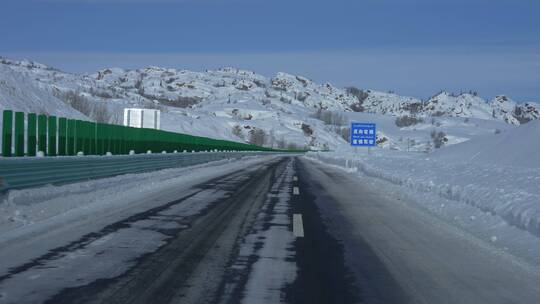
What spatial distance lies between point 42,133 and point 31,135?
1.85 feet

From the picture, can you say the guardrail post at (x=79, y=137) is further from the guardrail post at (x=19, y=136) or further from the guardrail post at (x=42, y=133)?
the guardrail post at (x=19, y=136)

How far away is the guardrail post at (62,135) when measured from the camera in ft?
58.9

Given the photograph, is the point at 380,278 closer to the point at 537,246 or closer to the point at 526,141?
the point at 537,246

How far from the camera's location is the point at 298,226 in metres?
10.2

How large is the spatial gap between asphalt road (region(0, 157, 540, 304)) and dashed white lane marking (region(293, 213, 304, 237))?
0.02 metres

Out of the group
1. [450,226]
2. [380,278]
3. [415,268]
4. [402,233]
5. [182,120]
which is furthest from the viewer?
[182,120]

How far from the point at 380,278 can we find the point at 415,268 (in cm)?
76

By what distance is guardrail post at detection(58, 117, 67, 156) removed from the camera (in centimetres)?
1794

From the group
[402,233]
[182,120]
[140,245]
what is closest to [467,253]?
[402,233]

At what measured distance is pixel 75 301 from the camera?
5270 millimetres

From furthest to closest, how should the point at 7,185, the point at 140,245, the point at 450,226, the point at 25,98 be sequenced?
the point at 25,98
the point at 7,185
the point at 450,226
the point at 140,245

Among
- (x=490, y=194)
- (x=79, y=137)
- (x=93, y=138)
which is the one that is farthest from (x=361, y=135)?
(x=490, y=194)

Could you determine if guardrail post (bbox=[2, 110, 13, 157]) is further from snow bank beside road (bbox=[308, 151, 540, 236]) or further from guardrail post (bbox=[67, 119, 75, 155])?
snow bank beside road (bbox=[308, 151, 540, 236])

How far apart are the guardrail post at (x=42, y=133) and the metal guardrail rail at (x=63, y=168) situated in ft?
3.82
